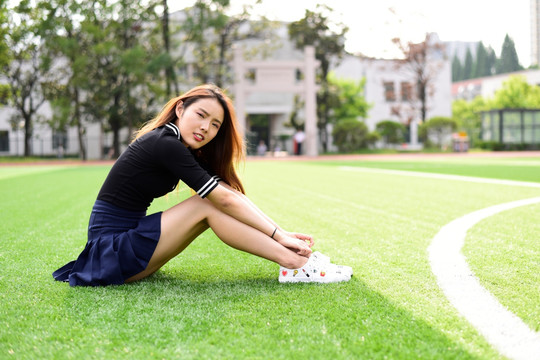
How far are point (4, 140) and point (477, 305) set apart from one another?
40277 millimetres

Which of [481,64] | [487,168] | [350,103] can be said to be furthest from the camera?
[481,64]

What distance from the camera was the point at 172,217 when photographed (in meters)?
2.95

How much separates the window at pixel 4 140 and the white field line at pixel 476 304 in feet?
126

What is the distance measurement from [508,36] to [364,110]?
65923 millimetres

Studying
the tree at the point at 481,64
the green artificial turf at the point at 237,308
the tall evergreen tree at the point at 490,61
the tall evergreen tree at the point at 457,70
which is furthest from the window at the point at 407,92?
the tall evergreen tree at the point at 457,70

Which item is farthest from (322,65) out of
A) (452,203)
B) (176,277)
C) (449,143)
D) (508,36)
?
(508,36)

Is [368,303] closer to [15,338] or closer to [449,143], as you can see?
[15,338]

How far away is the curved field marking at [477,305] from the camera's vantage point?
2010 mm

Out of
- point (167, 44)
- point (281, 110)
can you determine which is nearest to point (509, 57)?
point (281, 110)

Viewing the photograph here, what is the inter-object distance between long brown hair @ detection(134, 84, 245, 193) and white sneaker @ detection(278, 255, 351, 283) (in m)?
0.66

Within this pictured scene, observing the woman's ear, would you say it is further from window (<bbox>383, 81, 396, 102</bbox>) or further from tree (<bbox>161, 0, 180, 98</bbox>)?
window (<bbox>383, 81, 396, 102</bbox>)

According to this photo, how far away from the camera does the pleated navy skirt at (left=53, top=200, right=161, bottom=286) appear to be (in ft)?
9.45

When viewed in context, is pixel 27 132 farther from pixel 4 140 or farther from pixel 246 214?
pixel 246 214

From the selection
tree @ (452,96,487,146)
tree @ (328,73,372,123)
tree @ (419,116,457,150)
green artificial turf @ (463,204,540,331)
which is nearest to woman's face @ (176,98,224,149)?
green artificial turf @ (463,204,540,331)
